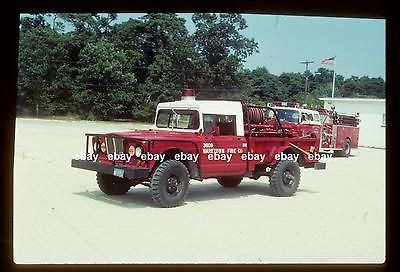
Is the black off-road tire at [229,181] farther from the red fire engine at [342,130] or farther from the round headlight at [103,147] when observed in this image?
the round headlight at [103,147]

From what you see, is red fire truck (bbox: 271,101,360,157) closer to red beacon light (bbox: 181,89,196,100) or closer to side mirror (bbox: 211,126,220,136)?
side mirror (bbox: 211,126,220,136)

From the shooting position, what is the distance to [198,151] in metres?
4.15

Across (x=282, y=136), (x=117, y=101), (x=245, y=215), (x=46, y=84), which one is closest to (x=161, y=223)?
(x=245, y=215)

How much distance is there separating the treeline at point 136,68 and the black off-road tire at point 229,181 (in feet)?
2.56

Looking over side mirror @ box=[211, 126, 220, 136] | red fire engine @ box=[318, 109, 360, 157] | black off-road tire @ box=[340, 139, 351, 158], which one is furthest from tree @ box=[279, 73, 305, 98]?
side mirror @ box=[211, 126, 220, 136]

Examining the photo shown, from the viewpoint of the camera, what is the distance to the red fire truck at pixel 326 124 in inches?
159

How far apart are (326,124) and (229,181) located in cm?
123

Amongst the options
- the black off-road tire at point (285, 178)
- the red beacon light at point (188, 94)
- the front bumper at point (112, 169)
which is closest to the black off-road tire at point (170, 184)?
the front bumper at point (112, 169)

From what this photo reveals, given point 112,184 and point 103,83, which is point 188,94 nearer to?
point 103,83

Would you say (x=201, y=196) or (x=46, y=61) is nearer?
(x=46, y=61)

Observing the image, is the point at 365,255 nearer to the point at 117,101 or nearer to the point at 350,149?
the point at 350,149

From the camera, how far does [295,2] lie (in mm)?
3420

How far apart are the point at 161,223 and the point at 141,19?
129 centimetres
